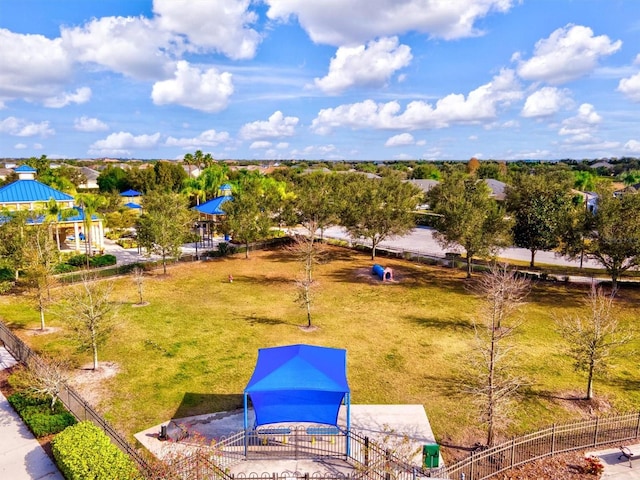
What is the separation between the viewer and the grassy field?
18.6m

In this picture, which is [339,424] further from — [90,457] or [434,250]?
[434,250]

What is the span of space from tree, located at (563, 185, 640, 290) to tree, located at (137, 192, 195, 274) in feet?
109

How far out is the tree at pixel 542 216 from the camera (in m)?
38.4

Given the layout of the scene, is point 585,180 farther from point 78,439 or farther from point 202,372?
point 78,439

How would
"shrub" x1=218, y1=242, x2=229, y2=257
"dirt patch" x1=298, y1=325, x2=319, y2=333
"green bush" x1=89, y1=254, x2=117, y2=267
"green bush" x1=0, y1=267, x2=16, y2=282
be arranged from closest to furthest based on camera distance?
1. "dirt patch" x1=298, y1=325, x2=319, y2=333
2. "green bush" x1=0, y1=267, x2=16, y2=282
3. "green bush" x1=89, y1=254, x2=117, y2=267
4. "shrub" x1=218, y1=242, x2=229, y2=257

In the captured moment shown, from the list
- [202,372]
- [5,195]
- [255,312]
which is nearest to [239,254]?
→ [255,312]

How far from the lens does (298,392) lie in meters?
15.8

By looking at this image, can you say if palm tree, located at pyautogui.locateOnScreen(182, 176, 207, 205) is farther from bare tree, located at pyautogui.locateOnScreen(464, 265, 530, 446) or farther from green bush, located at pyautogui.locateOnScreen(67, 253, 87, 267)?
bare tree, located at pyautogui.locateOnScreen(464, 265, 530, 446)

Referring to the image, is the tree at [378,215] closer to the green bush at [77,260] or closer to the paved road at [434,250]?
the paved road at [434,250]

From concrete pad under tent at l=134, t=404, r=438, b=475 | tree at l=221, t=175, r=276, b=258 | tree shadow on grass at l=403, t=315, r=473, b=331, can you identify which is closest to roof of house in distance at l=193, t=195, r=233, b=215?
tree at l=221, t=175, r=276, b=258

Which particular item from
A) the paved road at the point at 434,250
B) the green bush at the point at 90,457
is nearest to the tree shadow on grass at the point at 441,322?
the paved road at the point at 434,250

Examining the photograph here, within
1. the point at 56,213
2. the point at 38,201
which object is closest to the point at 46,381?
the point at 56,213

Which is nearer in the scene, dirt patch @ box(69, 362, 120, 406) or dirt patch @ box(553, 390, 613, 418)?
dirt patch @ box(553, 390, 613, 418)

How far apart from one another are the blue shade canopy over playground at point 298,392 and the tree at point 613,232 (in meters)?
25.6
